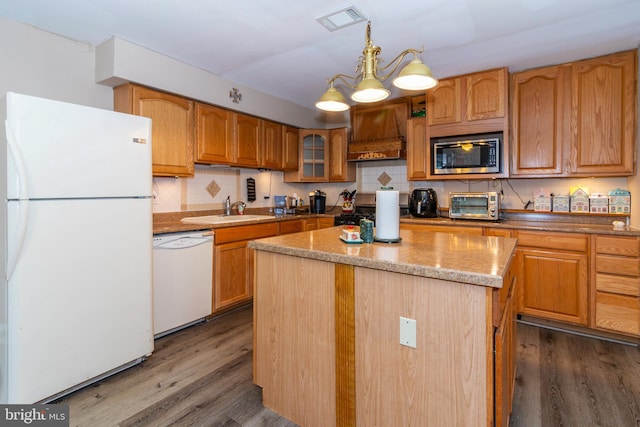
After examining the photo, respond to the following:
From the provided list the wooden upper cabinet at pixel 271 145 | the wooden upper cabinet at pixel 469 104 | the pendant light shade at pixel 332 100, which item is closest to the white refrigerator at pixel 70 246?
the pendant light shade at pixel 332 100

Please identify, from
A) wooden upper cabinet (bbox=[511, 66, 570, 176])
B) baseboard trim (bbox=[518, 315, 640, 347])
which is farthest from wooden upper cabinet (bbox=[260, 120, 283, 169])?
baseboard trim (bbox=[518, 315, 640, 347])

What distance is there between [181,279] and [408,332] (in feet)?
6.72

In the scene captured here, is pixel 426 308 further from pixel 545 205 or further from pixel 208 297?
pixel 545 205

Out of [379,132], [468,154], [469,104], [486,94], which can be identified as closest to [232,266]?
[379,132]

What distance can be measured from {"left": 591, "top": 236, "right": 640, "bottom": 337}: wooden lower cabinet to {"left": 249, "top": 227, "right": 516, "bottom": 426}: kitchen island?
139cm

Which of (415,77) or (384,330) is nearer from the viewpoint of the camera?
(384,330)

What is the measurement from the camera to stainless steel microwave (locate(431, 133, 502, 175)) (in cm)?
311

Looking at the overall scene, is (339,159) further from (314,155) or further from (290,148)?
(290,148)

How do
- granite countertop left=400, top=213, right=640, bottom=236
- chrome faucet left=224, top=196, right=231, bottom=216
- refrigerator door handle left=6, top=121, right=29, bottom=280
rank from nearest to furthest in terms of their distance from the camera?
refrigerator door handle left=6, top=121, right=29, bottom=280 → granite countertop left=400, top=213, right=640, bottom=236 → chrome faucet left=224, top=196, right=231, bottom=216

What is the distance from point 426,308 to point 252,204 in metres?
3.19

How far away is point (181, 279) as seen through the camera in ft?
8.82

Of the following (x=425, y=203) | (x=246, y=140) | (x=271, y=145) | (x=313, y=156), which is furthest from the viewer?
(x=313, y=156)

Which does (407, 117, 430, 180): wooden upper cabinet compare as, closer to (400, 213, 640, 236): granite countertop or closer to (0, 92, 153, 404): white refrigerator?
(400, 213, 640, 236): granite countertop

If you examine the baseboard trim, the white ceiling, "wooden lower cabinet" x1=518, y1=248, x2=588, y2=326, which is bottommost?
the baseboard trim
